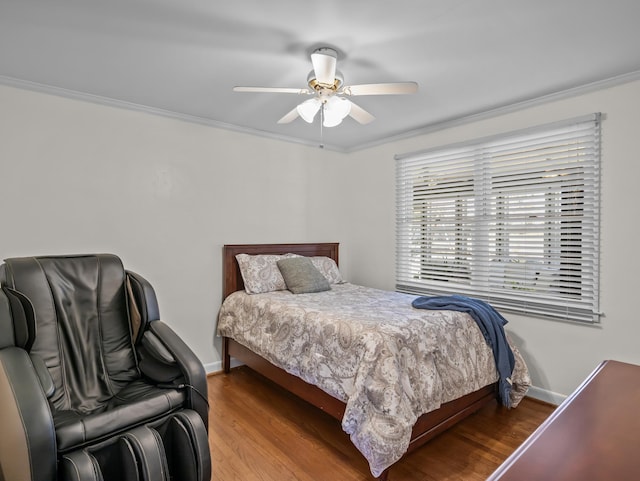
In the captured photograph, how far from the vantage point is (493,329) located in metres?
2.46

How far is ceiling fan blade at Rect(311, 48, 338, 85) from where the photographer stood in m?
1.89

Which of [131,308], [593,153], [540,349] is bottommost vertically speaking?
[540,349]

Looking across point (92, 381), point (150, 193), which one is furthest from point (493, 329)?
point (150, 193)

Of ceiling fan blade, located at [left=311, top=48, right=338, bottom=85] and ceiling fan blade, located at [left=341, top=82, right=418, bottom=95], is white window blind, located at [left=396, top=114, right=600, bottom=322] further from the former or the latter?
ceiling fan blade, located at [left=311, top=48, right=338, bottom=85]

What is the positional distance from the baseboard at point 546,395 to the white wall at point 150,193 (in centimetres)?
257

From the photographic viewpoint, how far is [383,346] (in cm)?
193

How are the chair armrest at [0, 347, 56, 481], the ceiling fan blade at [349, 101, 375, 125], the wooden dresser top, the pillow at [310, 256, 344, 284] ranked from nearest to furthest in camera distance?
the wooden dresser top
the chair armrest at [0, 347, 56, 481]
the ceiling fan blade at [349, 101, 375, 125]
the pillow at [310, 256, 344, 284]

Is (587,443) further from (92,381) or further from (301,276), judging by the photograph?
(301,276)

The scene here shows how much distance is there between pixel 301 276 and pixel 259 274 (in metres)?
0.40

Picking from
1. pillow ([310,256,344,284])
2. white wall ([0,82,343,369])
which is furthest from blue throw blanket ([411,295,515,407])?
white wall ([0,82,343,369])

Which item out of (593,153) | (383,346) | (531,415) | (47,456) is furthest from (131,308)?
(593,153)

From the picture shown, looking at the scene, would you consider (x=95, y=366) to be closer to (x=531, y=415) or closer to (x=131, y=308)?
(x=131, y=308)

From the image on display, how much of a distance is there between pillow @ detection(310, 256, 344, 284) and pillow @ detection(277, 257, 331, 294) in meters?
0.27

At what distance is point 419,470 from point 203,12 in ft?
8.77
